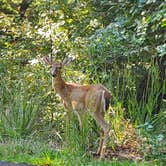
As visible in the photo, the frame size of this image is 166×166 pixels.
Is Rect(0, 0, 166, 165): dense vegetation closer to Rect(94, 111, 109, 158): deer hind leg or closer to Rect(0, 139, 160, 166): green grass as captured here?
Rect(0, 139, 160, 166): green grass

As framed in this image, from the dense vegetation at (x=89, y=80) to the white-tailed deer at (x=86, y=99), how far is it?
25cm

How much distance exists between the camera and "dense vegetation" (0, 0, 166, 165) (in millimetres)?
7438

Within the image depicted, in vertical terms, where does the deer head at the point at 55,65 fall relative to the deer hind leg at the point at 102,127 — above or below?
above

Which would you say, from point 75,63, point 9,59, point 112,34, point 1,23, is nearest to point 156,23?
point 112,34

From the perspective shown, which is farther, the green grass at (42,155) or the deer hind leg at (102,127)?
the deer hind leg at (102,127)

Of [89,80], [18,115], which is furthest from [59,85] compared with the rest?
[18,115]

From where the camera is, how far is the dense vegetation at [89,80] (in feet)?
24.4

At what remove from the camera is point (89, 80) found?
9.61 m

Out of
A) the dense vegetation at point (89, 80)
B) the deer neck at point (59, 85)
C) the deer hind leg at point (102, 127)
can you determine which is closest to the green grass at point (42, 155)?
the dense vegetation at point (89, 80)

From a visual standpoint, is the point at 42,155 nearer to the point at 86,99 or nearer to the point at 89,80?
the point at 86,99

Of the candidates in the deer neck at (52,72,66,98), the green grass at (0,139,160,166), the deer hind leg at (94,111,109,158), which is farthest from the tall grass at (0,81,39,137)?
the deer hind leg at (94,111,109,158)

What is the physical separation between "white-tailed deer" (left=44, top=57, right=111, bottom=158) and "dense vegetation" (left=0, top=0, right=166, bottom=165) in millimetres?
254

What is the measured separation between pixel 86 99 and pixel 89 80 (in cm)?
145

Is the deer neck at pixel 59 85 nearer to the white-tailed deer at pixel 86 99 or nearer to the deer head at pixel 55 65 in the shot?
the white-tailed deer at pixel 86 99
